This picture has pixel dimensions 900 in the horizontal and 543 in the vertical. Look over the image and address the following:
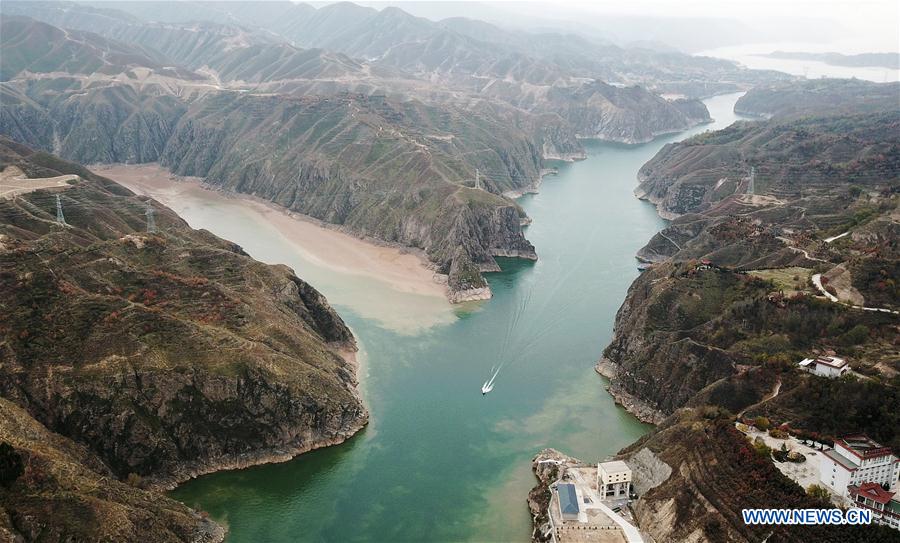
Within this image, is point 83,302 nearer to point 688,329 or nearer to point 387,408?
point 387,408

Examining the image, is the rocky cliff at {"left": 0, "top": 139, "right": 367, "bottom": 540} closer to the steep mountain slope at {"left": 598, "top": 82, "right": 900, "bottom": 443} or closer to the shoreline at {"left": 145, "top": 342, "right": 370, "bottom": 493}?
the shoreline at {"left": 145, "top": 342, "right": 370, "bottom": 493}

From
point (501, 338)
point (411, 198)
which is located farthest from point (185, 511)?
point (411, 198)

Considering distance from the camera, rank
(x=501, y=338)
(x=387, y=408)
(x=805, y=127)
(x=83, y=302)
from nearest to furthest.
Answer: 1. (x=83, y=302)
2. (x=387, y=408)
3. (x=501, y=338)
4. (x=805, y=127)

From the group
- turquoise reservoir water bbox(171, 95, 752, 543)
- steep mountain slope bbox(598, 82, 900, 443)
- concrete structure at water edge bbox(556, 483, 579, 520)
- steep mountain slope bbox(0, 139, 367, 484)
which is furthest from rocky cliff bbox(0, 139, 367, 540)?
steep mountain slope bbox(598, 82, 900, 443)

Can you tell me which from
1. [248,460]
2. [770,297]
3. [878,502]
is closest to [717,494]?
[878,502]

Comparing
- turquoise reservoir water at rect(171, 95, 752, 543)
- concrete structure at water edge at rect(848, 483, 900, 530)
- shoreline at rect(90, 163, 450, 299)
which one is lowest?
shoreline at rect(90, 163, 450, 299)

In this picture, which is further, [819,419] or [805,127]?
[805,127]
